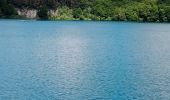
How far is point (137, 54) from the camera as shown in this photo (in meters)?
76.8

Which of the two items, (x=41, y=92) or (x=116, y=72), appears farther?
(x=116, y=72)

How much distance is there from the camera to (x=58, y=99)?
4309 centimetres

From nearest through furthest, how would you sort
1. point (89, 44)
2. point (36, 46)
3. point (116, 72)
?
point (116, 72), point (36, 46), point (89, 44)

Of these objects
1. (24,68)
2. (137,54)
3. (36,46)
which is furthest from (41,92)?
(36,46)

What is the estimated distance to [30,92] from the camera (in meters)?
45.5

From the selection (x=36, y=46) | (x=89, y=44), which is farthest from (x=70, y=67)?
(x=89, y=44)

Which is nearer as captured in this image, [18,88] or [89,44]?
[18,88]

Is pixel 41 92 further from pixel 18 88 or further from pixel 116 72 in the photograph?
pixel 116 72

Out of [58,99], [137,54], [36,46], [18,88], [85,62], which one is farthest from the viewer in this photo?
[36,46]

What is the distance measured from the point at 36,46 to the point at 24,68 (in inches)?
1095

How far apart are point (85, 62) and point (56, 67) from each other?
601cm

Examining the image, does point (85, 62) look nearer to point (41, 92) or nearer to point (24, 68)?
point (24, 68)

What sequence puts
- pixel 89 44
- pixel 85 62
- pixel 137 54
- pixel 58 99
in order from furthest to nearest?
pixel 89 44
pixel 137 54
pixel 85 62
pixel 58 99

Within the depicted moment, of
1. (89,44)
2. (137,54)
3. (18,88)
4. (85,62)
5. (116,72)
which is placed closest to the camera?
(18,88)
